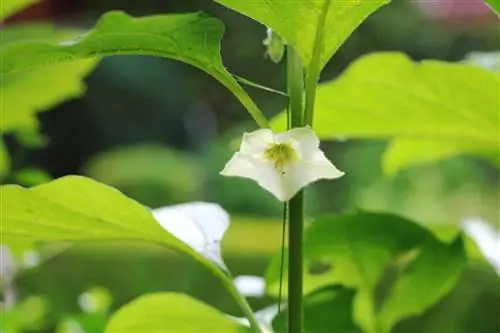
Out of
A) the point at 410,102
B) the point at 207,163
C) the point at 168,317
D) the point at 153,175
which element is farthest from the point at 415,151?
the point at 207,163

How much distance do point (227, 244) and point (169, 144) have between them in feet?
8.71

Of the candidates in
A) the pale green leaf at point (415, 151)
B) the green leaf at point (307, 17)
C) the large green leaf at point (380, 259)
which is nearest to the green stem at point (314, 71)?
the green leaf at point (307, 17)

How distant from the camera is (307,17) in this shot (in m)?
0.29

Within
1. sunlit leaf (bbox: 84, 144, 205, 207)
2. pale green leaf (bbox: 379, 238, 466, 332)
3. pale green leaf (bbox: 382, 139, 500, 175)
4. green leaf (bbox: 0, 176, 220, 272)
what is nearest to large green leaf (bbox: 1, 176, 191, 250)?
green leaf (bbox: 0, 176, 220, 272)

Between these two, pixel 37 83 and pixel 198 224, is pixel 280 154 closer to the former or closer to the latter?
pixel 198 224

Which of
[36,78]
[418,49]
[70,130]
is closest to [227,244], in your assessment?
[36,78]

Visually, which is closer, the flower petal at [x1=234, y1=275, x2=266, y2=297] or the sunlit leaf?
the flower petal at [x1=234, y1=275, x2=266, y2=297]

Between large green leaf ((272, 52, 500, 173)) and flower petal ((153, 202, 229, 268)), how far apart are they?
63 mm

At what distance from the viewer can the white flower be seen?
0.27m

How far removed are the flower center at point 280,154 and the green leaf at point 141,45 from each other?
0.08ft

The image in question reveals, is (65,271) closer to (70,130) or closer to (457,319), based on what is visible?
(457,319)

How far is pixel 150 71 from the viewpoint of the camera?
429cm

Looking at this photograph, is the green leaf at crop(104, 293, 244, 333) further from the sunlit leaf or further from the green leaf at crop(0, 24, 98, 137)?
the sunlit leaf

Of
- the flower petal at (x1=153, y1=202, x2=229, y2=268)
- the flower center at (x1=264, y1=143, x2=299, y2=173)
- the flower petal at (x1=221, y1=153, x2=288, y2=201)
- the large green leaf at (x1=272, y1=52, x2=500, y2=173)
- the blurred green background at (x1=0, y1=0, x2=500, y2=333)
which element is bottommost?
the blurred green background at (x1=0, y1=0, x2=500, y2=333)
